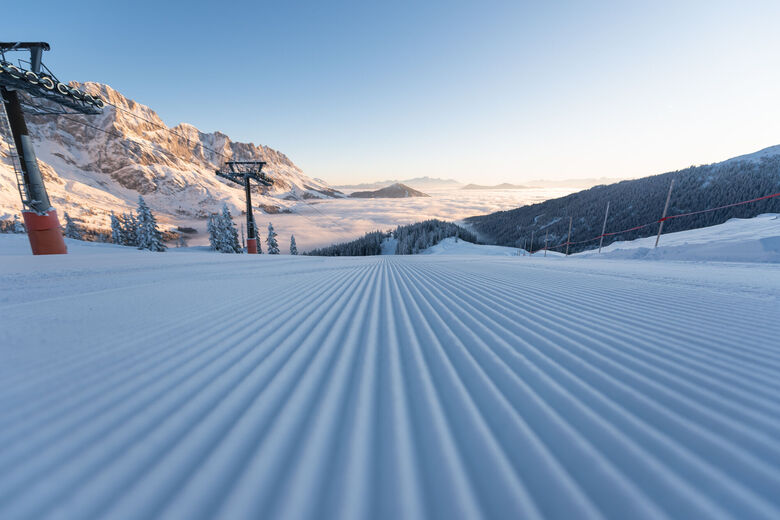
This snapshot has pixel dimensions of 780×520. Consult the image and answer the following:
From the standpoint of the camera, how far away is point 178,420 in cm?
146

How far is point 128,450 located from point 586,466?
7.21ft

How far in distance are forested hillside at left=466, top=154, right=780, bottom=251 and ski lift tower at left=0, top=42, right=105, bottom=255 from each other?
87.6m

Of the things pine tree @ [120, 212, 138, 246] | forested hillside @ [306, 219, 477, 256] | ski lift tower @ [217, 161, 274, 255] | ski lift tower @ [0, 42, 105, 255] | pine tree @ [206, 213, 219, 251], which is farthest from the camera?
forested hillside @ [306, 219, 477, 256]

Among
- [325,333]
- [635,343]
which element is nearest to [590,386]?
[635,343]

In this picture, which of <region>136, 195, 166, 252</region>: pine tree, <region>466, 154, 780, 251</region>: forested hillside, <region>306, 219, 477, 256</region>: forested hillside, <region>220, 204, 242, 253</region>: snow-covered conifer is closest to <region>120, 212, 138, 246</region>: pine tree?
<region>136, 195, 166, 252</region>: pine tree

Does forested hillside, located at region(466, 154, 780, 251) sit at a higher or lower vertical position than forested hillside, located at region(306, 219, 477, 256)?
higher

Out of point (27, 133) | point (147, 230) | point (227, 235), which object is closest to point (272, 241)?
point (227, 235)

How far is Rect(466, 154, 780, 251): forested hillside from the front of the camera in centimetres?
6325

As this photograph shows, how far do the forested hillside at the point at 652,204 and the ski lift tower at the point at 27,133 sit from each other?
87.6m

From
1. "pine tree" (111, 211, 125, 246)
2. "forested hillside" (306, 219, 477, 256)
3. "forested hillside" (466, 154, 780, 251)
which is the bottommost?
"forested hillside" (306, 219, 477, 256)

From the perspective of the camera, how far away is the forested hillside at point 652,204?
2490 inches

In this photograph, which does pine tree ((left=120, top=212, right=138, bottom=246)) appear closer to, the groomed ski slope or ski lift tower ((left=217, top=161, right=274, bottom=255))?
ski lift tower ((left=217, top=161, right=274, bottom=255))

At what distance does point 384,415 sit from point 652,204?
10627 cm

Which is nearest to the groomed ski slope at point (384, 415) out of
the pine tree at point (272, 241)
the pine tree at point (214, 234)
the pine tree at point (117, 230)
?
the pine tree at point (214, 234)
